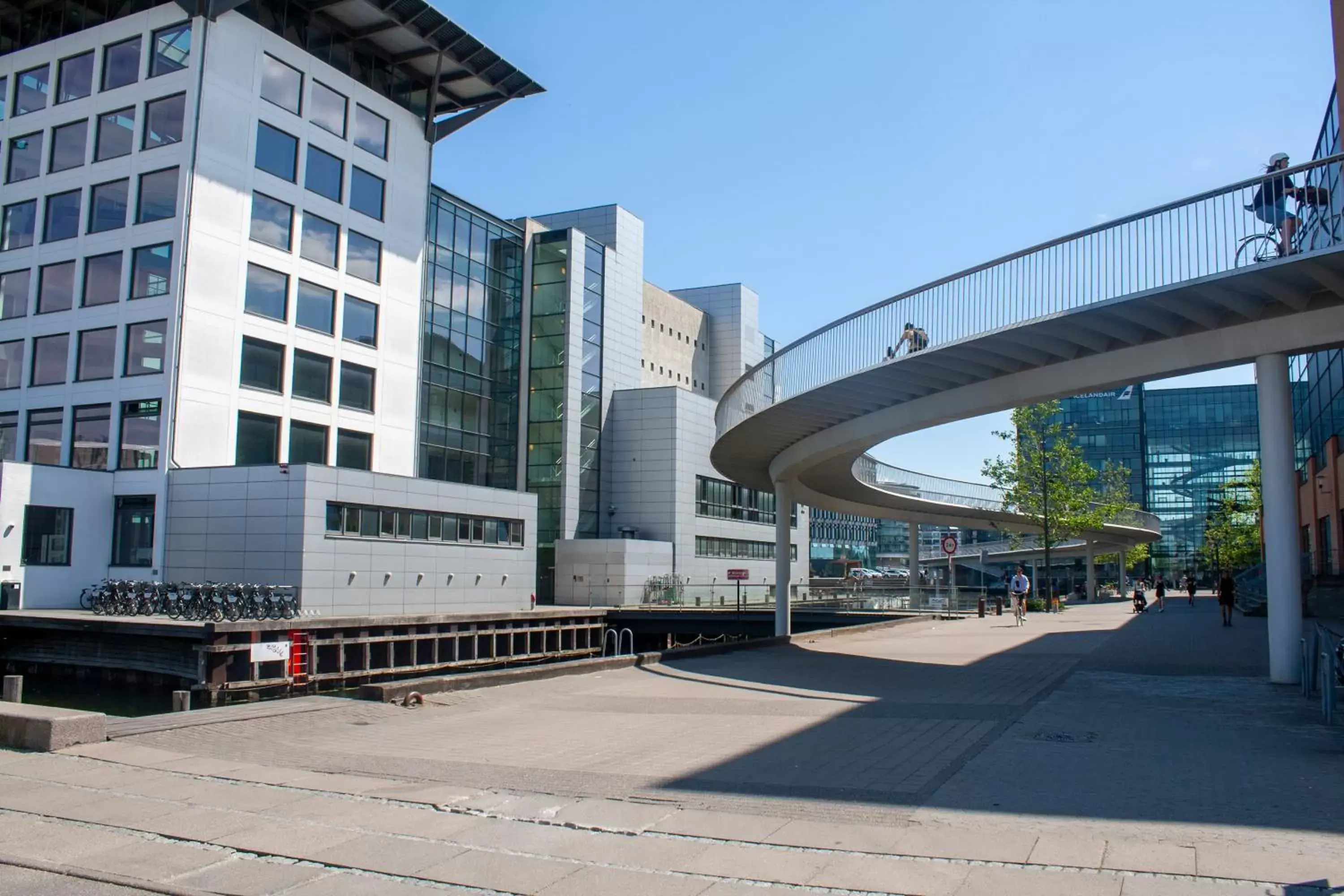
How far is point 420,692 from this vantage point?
551 inches

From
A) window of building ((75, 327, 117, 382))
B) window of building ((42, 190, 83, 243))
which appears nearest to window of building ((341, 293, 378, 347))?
window of building ((75, 327, 117, 382))

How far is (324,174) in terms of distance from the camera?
38.8 metres

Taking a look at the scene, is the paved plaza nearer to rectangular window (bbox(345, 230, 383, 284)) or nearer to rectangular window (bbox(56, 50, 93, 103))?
rectangular window (bbox(345, 230, 383, 284))

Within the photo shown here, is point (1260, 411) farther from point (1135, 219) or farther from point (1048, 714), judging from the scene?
point (1048, 714)

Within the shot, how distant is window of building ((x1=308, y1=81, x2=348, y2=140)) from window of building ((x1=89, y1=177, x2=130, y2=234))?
698 cm

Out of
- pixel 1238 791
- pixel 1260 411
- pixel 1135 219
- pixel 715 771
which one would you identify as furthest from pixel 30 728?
pixel 1260 411

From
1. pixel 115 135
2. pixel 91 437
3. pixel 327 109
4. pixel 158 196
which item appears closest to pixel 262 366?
pixel 91 437

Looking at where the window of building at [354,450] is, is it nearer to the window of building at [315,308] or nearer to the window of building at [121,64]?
the window of building at [315,308]

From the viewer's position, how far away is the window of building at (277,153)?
1422 inches

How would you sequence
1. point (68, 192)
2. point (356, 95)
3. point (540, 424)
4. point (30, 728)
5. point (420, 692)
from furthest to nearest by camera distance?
point (540, 424), point (356, 95), point (68, 192), point (420, 692), point (30, 728)

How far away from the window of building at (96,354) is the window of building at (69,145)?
6.26m

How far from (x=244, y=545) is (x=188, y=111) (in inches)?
569

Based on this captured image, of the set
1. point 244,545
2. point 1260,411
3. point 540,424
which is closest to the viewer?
point 1260,411

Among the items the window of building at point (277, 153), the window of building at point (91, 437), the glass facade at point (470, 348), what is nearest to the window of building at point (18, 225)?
the window of building at point (91, 437)
